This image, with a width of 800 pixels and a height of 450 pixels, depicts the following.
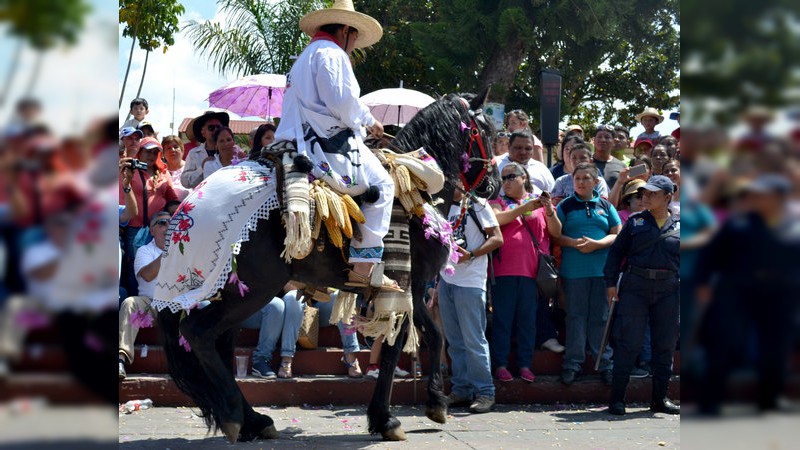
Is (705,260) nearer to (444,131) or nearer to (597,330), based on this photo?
(444,131)

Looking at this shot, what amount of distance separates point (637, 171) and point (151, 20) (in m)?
14.6

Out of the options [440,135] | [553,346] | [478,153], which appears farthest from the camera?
[553,346]

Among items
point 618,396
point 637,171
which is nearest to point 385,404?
point 618,396

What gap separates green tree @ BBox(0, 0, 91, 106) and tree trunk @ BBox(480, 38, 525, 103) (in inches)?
933

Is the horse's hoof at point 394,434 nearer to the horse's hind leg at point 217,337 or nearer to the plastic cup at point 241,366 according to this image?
the horse's hind leg at point 217,337

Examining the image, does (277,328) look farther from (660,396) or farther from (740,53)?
(740,53)

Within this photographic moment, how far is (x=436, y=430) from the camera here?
705 cm

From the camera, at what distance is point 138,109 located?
11.3 meters

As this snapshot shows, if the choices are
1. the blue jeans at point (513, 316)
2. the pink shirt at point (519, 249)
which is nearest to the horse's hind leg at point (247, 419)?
the blue jeans at point (513, 316)

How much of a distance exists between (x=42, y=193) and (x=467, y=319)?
23.8 ft

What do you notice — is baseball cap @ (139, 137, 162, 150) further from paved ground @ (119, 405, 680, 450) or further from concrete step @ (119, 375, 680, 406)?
paved ground @ (119, 405, 680, 450)

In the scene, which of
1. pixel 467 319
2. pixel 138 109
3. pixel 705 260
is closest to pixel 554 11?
pixel 138 109

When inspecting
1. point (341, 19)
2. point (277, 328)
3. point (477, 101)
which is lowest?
point (277, 328)

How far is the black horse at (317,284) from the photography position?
18.9 ft
